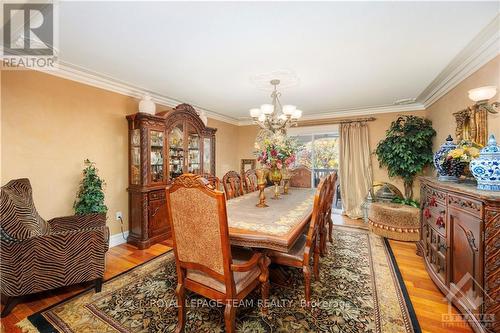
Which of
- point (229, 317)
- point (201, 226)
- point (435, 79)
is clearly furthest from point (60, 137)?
point (435, 79)

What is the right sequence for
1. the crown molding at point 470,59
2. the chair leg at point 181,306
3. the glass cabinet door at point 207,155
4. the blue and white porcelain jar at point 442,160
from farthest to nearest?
the glass cabinet door at point 207,155
the blue and white porcelain jar at point 442,160
the crown molding at point 470,59
the chair leg at point 181,306

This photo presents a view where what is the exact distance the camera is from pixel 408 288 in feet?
6.59

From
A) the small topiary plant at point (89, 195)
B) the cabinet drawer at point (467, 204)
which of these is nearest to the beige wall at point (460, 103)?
the cabinet drawer at point (467, 204)

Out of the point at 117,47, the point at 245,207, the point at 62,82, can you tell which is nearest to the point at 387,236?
the point at 245,207

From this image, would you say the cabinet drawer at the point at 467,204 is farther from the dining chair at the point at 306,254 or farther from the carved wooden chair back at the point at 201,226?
the carved wooden chair back at the point at 201,226

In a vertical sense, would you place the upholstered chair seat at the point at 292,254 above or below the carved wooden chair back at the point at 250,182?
below

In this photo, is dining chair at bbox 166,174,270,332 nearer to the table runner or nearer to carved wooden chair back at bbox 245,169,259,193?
the table runner

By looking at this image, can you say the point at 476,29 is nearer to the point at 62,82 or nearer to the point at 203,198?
the point at 203,198

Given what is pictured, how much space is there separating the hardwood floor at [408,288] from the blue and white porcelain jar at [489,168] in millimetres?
1057

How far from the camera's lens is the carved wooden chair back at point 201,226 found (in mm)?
1178

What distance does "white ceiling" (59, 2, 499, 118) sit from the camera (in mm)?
1529

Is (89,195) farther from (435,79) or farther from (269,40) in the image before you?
(435,79)

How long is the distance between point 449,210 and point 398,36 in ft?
5.22

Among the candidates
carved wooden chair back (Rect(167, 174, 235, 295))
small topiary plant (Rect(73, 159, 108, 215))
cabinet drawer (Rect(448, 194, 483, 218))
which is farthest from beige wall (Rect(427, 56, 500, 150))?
small topiary plant (Rect(73, 159, 108, 215))
